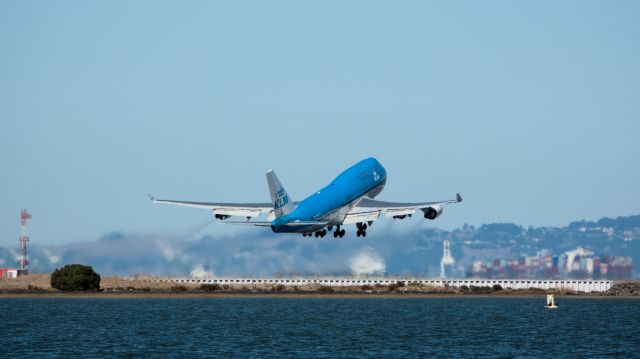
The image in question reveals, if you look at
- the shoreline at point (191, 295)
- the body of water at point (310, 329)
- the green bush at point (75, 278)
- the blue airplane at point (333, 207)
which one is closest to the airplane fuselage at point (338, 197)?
the blue airplane at point (333, 207)

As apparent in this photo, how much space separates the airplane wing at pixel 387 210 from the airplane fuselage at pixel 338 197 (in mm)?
809

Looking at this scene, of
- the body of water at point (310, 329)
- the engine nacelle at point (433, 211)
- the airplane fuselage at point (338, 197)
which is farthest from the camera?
the engine nacelle at point (433, 211)

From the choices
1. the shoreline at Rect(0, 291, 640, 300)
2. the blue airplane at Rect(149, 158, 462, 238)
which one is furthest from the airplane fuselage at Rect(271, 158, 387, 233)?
the shoreline at Rect(0, 291, 640, 300)

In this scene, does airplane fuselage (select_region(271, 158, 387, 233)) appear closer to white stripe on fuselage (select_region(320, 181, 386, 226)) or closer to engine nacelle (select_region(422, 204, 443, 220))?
white stripe on fuselage (select_region(320, 181, 386, 226))

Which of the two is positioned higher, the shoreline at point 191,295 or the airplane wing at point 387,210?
the airplane wing at point 387,210

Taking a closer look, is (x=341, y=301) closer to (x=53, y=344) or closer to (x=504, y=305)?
(x=504, y=305)

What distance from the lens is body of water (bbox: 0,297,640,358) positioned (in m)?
99.8

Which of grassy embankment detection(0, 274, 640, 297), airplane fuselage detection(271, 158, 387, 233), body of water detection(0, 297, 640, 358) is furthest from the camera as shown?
grassy embankment detection(0, 274, 640, 297)

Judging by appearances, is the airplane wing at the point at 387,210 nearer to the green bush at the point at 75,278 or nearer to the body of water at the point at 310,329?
the body of water at the point at 310,329

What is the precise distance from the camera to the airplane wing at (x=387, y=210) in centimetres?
12206

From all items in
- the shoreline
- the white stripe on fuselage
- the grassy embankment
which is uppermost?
the white stripe on fuselage

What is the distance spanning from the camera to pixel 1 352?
96062 millimetres

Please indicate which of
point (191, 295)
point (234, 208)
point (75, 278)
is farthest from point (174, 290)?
point (234, 208)

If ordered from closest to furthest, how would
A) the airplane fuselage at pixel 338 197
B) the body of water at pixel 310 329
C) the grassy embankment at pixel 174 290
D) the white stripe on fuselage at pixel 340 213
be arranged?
the body of water at pixel 310 329 → the airplane fuselage at pixel 338 197 → the white stripe on fuselage at pixel 340 213 → the grassy embankment at pixel 174 290
